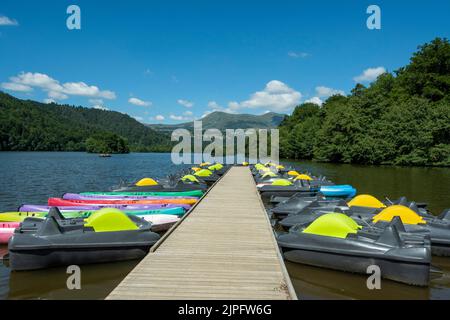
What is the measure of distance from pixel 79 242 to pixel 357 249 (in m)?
6.97

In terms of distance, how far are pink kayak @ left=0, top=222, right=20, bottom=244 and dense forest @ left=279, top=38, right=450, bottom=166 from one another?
5447 centimetres

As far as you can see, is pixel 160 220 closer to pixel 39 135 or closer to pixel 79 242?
pixel 79 242

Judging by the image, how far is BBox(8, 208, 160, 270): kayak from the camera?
931cm

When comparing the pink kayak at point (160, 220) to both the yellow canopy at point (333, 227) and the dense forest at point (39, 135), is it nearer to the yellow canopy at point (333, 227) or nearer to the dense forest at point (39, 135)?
the yellow canopy at point (333, 227)

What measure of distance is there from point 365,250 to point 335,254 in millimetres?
757

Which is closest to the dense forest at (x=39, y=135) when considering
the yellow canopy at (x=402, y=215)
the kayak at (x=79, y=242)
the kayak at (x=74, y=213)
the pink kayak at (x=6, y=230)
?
the kayak at (x=74, y=213)

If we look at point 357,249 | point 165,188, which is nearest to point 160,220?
point 357,249

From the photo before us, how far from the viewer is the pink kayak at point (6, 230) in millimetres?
12219

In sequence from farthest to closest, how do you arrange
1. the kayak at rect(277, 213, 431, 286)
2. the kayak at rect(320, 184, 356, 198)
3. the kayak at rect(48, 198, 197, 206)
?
the kayak at rect(320, 184, 356, 198) < the kayak at rect(48, 198, 197, 206) < the kayak at rect(277, 213, 431, 286)

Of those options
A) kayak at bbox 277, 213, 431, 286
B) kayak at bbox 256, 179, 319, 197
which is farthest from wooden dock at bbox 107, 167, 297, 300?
kayak at bbox 256, 179, 319, 197

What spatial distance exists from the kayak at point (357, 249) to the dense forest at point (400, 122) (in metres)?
50.9

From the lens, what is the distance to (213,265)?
817 centimetres

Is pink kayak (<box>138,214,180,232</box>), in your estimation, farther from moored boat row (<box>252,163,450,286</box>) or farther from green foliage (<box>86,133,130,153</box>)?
green foliage (<box>86,133,130,153</box>)

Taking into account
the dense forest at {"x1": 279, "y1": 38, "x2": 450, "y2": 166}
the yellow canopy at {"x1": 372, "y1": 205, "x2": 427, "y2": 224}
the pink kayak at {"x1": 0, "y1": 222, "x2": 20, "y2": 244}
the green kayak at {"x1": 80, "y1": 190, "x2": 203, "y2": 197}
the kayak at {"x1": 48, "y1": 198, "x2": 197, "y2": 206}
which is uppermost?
the dense forest at {"x1": 279, "y1": 38, "x2": 450, "y2": 166}
